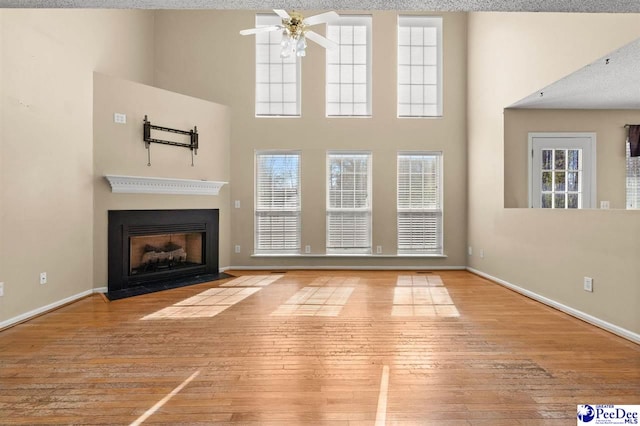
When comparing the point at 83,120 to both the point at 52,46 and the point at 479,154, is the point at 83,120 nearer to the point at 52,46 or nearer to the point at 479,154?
the point at 52,46

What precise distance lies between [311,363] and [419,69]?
18.5ft

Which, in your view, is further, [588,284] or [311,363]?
[588,284]

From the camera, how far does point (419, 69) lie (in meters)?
6.43

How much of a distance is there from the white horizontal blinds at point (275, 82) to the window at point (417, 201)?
2242 mm

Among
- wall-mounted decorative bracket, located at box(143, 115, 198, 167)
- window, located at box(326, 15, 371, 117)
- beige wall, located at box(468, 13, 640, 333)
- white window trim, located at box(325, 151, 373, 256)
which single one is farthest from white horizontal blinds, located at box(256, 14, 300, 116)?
beige wall, located at box(468, 13, 640, 333)

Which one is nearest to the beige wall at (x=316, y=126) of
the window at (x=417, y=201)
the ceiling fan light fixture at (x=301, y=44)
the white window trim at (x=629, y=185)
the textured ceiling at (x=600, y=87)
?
the window at (x=417, y=201)

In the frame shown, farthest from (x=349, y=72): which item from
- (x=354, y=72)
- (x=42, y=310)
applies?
(x=42, y=310)

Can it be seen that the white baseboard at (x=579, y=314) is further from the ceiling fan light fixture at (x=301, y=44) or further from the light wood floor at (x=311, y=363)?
the ceiling fan light fixture at (x=301, y=44)

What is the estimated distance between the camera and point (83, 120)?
4535 mm

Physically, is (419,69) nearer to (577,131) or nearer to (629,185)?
(577,131)

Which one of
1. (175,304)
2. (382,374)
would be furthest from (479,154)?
(175,304)

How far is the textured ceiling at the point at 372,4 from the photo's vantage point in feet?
6.41

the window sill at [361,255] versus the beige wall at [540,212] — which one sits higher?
the beige wall at [540,212]

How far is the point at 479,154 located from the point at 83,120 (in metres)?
5.86
